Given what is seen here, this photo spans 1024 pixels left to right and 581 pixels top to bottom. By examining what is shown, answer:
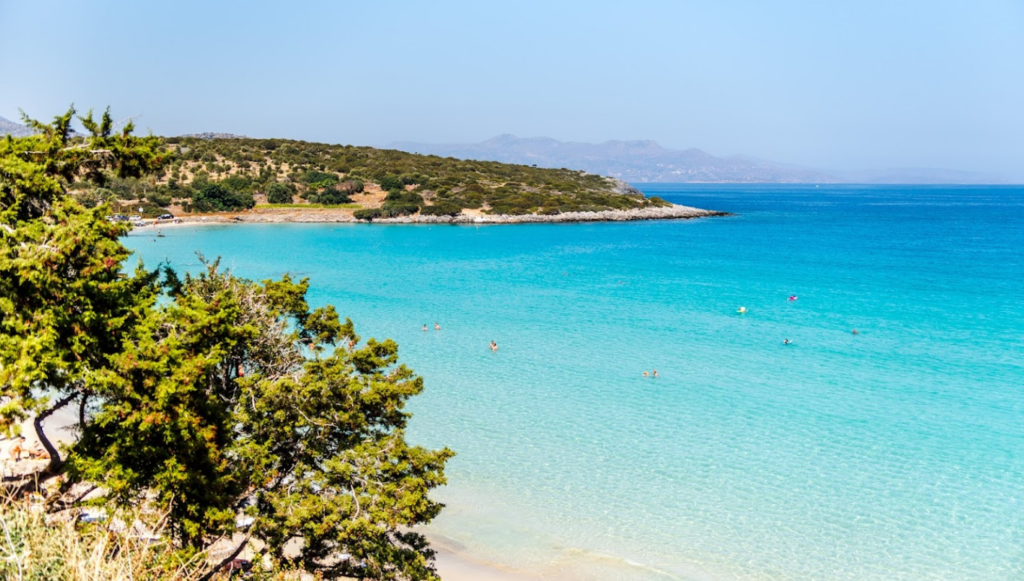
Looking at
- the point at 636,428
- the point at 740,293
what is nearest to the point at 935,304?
the point at 740,293

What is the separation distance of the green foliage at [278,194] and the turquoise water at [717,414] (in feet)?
130

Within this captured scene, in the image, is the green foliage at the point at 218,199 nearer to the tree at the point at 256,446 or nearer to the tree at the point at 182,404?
the tree at the point at 182,404

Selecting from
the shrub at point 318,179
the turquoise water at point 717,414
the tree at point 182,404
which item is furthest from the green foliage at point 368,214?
the tree at point 182,404

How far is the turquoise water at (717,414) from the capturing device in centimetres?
1377

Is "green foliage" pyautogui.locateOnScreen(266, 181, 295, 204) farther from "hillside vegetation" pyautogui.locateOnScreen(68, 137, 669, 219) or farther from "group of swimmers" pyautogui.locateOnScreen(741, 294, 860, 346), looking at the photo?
"group of swimmers" pyautogui.locateOnScreen(741, 294, 860, 346)

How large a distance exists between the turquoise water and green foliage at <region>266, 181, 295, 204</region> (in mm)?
39486

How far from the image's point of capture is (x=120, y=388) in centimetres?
918

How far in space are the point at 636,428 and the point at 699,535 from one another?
5557mm

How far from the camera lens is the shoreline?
253ft

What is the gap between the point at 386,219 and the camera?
8362 centimetres

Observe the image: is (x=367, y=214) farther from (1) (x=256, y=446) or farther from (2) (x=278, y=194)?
(1) (x=256, y=446)

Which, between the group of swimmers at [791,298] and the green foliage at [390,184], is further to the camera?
the green foliage at [390,184]

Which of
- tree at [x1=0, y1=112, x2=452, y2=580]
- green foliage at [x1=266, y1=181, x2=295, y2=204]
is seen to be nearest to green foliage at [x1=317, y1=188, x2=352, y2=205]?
green foliage at [x1=266, y1=181, x2=295, y2=204]

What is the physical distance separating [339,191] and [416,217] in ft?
43.6
